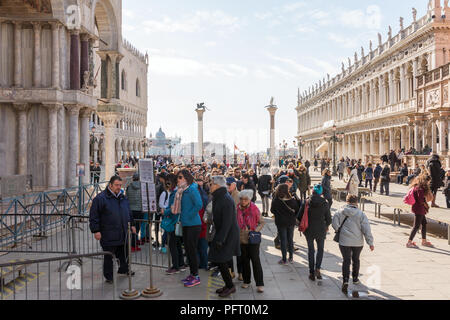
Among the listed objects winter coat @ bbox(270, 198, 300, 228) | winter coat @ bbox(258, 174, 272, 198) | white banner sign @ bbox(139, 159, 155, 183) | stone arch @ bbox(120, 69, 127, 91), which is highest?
stone arch @ bbox(120, 69, 127, 91)

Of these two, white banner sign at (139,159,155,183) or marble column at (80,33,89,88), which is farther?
marble column at (80,33,89,88)

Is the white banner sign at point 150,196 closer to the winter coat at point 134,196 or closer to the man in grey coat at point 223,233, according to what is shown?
the man in grey coat at point 223,233

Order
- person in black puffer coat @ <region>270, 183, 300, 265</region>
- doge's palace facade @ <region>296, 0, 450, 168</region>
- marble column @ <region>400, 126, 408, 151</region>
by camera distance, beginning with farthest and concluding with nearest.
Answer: marble column @ <region>400, 126, 408, 151</region> < doge's palace facade @ <region>296, 0, 450, 168</region> < person in black puffer coat @ <region>270, 183, 300, 265</region>

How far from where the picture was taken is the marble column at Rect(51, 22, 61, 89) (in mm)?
12312

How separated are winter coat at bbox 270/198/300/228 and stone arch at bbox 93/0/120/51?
43.3 feet

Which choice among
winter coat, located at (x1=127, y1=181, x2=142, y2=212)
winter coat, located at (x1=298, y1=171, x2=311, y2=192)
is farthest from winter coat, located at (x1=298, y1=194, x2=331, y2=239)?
winter coat, located at (x1=298, y1=171, x2=311, y2=192)

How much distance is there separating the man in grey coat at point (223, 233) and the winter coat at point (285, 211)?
1.74 m

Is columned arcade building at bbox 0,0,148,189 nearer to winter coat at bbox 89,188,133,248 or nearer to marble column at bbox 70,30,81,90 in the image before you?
marble column at bbox 70,30,81,90

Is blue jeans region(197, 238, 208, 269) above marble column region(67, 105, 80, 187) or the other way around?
the other way around

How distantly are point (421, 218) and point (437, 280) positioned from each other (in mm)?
2547

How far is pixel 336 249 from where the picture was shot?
8594 mm

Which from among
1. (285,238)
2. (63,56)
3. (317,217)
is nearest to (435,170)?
(285,238)
